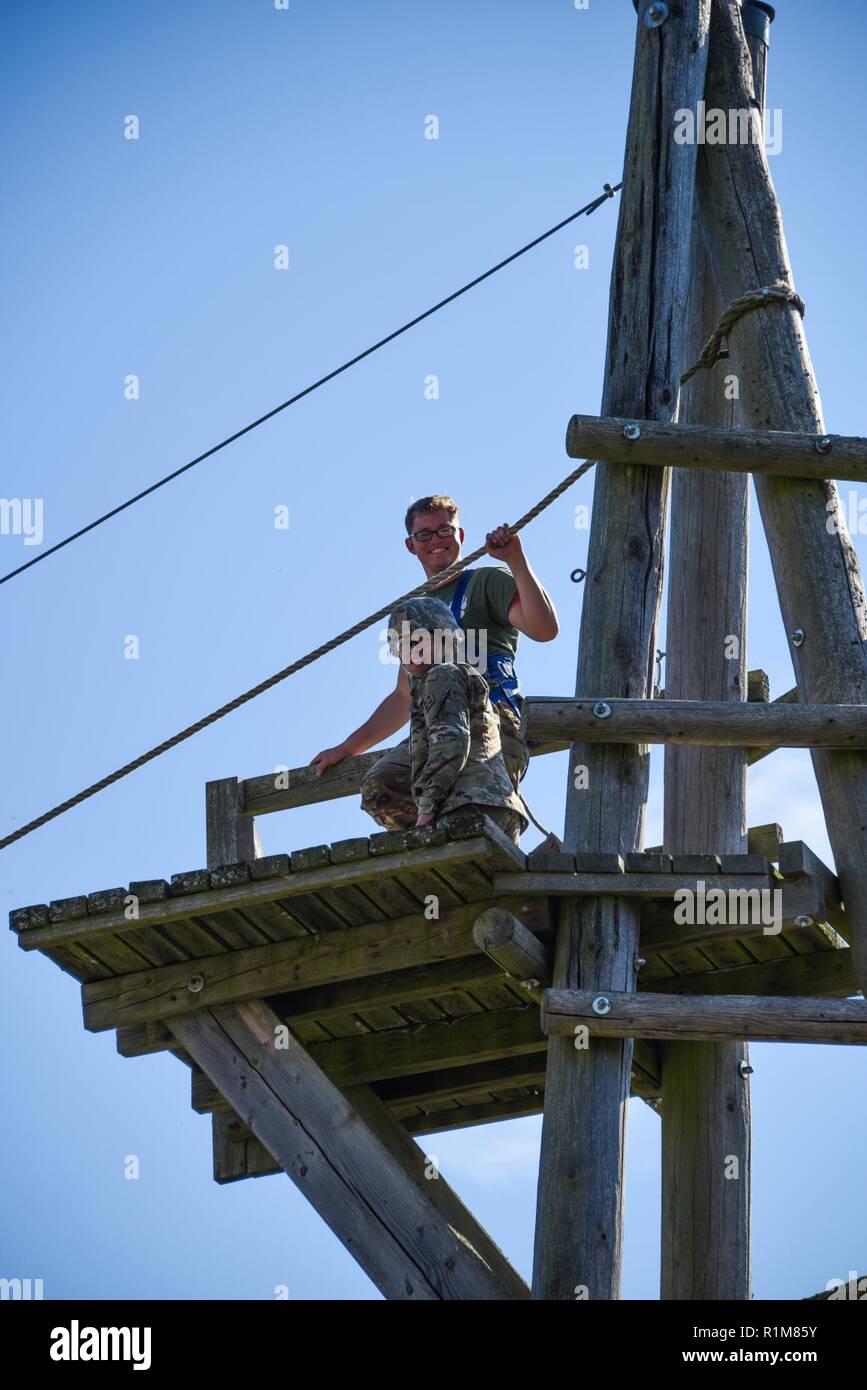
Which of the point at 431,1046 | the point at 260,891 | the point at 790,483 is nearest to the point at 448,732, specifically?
the point at 260,891

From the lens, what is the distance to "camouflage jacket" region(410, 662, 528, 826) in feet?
26.7

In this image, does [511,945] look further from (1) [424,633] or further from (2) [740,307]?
(2) [740,307]

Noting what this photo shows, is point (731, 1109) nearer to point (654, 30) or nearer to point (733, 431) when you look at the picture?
point (733, 431)

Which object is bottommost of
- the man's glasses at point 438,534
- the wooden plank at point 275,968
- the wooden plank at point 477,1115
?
the wooden plank at point 477,1115

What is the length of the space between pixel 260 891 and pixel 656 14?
4.14m

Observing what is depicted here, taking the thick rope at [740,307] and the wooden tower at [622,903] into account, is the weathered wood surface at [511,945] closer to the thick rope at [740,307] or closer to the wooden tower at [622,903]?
the wooden tower at [622,903]

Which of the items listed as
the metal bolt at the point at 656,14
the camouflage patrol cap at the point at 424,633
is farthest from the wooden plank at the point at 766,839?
the metal bolt at the point at 656,14

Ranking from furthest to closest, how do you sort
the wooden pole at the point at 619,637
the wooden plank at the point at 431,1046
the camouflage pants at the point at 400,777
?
the wooden plank at the point at 431,1046, the camouflage pants at the point at 400,777, the wooden pole at the point at 619,637

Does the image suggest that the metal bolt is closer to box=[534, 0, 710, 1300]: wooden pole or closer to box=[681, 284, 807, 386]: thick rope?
box=[534, 0, 710, 1300]: wooden pole

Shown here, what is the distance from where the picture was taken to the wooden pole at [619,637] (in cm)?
749

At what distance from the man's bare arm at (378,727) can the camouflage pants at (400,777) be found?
33cm

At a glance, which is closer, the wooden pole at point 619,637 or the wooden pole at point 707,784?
the wooden pole at point 619,637

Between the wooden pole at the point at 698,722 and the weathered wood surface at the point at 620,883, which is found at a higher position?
the wooden pole at the point at 698,722
